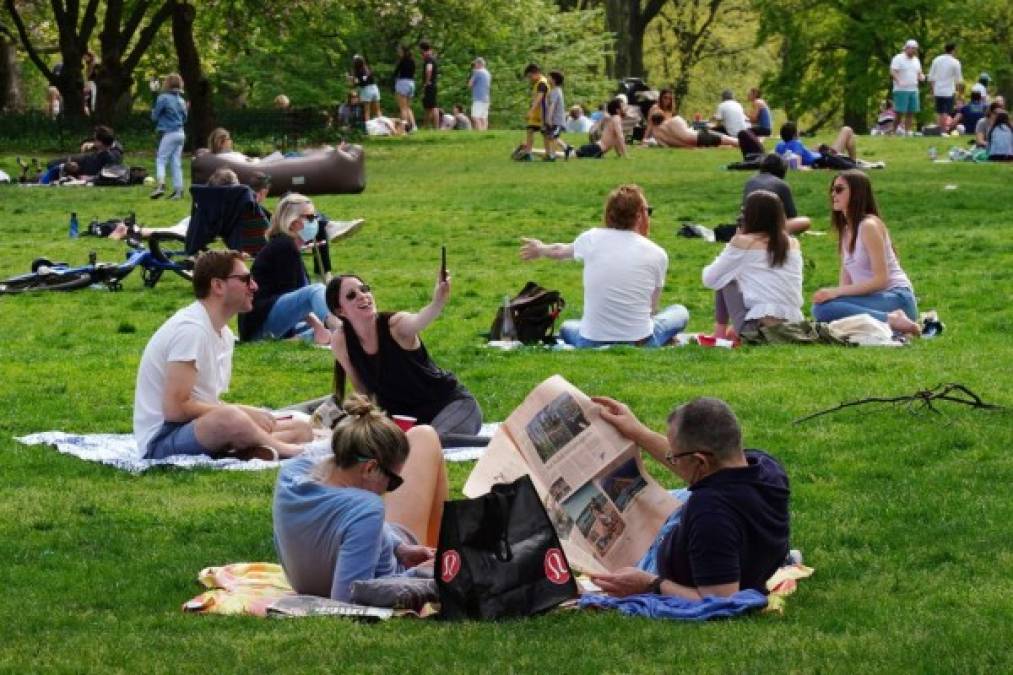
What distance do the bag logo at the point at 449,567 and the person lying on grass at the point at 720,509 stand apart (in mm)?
730

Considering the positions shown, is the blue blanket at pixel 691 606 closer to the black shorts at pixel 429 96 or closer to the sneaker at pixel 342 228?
the sneaker at pixel 342 228

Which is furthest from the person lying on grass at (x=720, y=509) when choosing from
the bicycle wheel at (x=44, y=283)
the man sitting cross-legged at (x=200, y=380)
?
the bicycle wheel at (x=44, y=283)

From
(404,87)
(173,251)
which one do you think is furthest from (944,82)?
(173,251)

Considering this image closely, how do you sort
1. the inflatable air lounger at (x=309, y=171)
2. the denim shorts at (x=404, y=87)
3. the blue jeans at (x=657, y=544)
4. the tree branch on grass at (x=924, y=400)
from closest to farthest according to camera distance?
1. the blue jeans at (x=657, y=544)
2. the tree branch on grass at (x=924, y=400)
3. the inflatable air lounger at (x=309, y=171)
4. the denim shorts at (x=404, y=87)

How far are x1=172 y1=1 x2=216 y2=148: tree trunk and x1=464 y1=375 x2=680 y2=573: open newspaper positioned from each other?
29764 mm

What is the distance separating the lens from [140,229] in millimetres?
22359

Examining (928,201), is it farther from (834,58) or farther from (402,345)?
(834,58)

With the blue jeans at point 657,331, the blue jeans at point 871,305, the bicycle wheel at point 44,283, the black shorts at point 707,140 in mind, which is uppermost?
the blue jeans at point 871,305

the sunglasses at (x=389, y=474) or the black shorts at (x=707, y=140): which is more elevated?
the sunglasses at (x=389, y=474)

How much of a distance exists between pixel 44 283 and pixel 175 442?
923cm

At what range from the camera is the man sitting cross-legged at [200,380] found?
34.2ft

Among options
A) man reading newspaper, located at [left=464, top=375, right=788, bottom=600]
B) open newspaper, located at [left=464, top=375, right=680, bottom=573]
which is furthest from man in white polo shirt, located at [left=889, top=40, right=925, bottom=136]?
open newspaper, located at [left=464, top=375, right=680, bottom=573]

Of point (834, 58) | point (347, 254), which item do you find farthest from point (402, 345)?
point (834, 58)

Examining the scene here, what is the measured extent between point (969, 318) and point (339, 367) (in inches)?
279
